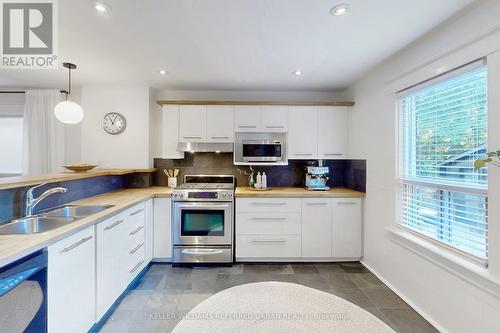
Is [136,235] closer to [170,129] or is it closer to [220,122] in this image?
[170,129]

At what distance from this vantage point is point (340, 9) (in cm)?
164

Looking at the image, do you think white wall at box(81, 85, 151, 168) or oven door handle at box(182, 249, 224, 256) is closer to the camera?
oven door handle at box(182, 249, 224, 256)

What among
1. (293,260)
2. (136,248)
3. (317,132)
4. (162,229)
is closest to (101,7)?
(136,248)

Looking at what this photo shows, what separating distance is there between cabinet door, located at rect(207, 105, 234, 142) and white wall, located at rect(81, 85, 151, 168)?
3.04 feet

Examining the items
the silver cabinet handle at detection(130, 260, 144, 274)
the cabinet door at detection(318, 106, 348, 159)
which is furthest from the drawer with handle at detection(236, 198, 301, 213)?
the silver cabinet handle at detection(130, 260, 144, 274)

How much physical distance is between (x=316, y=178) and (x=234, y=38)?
2.18m

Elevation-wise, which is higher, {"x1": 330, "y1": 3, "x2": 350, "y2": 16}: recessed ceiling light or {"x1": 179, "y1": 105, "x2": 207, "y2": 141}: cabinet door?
{"x1": 330, "y1": 3, "x2": 350, "y2": 16}: recessed ceiling light

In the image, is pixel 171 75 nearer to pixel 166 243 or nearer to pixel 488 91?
pixel 166 243

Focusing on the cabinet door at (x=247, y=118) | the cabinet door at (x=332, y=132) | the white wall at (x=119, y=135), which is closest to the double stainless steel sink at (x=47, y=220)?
the white wall at (x=119, y=135)

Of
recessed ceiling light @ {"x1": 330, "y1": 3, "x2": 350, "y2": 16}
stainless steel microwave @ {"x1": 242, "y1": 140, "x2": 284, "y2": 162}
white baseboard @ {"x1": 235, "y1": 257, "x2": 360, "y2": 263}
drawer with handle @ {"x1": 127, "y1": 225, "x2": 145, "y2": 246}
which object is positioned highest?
recessed ceiling light @ {"x1": 330, "y1": 3, "x2": 350, "y2": 16}

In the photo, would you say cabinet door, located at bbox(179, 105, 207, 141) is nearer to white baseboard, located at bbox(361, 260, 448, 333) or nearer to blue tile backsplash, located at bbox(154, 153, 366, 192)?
blue tile backsplash, located at bbox(154, 153, 366, 192)

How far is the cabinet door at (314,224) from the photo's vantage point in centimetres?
308

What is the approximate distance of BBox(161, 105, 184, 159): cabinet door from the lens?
3369mm

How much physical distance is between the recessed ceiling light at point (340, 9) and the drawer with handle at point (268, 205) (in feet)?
6.78
